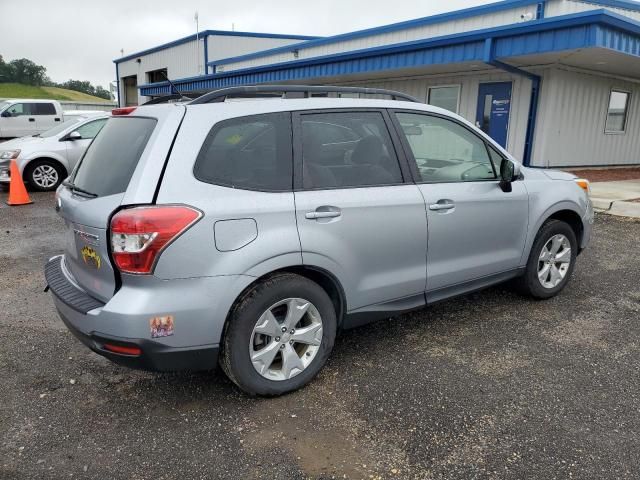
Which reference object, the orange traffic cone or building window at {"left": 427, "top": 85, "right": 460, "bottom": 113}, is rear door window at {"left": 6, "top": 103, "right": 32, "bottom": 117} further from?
building window at {"left": 427, "top": 85, "right": 460, "bottom": 113}

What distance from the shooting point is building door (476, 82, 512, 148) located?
13500 mm

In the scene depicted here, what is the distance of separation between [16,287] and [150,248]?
3.29 metres

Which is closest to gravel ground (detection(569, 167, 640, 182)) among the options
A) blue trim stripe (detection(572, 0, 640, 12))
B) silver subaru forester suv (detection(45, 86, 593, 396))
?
blue trim stripe (detection(572, 0, 640, 12))

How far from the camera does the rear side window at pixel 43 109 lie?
19156 mm

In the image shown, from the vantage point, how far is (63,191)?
343 cm

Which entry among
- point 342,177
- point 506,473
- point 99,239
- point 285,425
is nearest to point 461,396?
point 506,473

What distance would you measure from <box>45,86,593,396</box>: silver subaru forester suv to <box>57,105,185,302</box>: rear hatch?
0.04ft

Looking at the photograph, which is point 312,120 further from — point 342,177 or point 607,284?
point 607,284

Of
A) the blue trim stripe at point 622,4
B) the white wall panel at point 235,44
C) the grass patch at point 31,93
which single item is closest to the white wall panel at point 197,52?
the white wall panel at point 235,44

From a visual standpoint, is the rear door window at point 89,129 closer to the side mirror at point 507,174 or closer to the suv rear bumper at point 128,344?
the suv rear bumper at point 128,344

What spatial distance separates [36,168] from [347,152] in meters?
9.45

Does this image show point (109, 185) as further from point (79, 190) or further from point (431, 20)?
point (431, 20)

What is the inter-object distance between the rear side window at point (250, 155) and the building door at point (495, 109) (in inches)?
464

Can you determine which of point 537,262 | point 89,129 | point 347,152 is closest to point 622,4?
point 537,262
